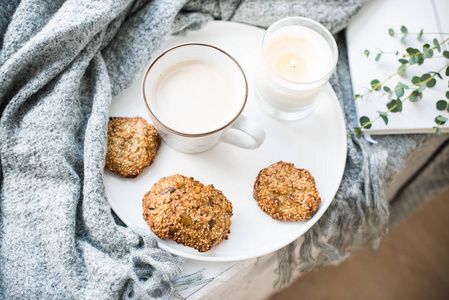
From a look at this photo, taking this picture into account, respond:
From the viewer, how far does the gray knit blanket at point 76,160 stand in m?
0.63

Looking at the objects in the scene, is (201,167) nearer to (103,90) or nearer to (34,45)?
(103,90)

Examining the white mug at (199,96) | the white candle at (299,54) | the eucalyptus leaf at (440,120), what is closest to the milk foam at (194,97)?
the white mug at (199,96)

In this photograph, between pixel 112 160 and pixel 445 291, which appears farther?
pixel 445 291

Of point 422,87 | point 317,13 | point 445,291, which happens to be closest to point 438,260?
point 445,291

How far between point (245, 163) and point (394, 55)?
36cm

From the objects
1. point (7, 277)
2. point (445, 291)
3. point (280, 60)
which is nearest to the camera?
point (7, 277)

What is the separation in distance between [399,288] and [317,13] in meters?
0.90

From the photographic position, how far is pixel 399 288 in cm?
128

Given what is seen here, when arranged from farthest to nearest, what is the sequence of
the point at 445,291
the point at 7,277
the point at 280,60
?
the point at 445,291
the point at 280,60
the point at 7,277

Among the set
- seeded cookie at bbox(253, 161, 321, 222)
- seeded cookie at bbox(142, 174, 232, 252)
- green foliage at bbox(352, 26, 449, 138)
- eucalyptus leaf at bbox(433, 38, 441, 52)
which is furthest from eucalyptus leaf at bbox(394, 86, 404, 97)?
seeded cookie at bbox(142, 174, 232, 252)

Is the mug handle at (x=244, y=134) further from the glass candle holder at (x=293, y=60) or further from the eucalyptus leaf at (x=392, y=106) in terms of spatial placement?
the eucalyptus leaf at (x=392, y=106)

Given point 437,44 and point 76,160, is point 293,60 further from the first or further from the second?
point 76,160

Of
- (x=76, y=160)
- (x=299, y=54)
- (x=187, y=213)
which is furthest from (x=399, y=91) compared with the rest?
(x=76, y=160)

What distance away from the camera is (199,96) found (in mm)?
699
